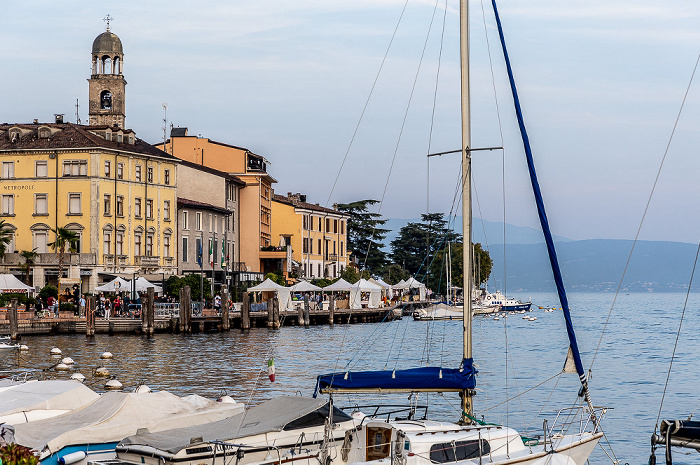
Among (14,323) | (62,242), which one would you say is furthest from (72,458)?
(62,242)

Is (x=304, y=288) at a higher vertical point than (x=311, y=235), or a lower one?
lower

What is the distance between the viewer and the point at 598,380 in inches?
1779

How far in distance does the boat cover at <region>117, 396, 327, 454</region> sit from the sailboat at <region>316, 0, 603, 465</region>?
829 millimetres

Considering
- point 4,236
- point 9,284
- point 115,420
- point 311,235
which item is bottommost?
point 115,420

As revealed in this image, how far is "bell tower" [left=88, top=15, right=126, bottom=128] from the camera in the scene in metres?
93.1

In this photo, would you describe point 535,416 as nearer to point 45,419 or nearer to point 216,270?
point 45,419

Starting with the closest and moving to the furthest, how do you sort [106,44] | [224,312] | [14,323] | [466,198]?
[466,198]
[14,323]
[224,312]
[106,44]

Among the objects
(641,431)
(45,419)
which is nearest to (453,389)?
(45,419)

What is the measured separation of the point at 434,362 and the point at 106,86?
5298 cm

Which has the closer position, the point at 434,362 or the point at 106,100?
the point at 434,362

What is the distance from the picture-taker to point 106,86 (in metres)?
93.2

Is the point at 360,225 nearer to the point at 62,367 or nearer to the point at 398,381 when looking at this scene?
the point at 62,367

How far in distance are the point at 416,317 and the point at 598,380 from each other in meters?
59.3

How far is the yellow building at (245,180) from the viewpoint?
101 meters
